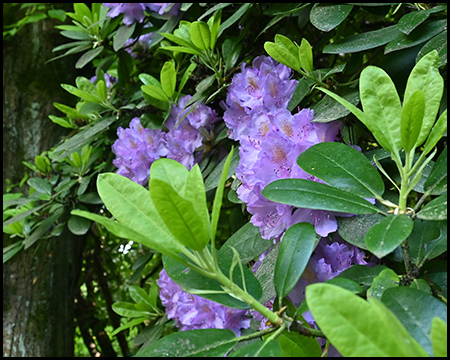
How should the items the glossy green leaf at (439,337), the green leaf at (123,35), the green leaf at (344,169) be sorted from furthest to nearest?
the green leaf at (123,35) → the green leaf at (344,169) → the glossy green leaf at (439,337)

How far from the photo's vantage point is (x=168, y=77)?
1.04m

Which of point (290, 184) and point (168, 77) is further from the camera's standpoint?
point (168, 77)

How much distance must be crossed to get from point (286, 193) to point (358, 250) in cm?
22

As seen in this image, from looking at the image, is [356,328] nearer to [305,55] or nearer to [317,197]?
[317,197]

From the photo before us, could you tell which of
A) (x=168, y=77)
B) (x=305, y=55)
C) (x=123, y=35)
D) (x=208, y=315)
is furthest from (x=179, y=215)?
(x=123, y=35)

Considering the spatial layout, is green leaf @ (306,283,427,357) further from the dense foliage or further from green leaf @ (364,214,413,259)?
green leaf @ (364,214,413,259)

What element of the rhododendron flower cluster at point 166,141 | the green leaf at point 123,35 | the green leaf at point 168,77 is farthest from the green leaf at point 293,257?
the green leaf at point 123,35

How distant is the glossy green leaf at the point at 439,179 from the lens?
0.51 metres

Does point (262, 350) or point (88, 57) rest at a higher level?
point (262, 350)

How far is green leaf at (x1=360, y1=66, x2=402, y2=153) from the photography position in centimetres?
51

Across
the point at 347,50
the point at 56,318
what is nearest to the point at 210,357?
the point at 347,50

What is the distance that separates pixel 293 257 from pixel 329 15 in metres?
0.49

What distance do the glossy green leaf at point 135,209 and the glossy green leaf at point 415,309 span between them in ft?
0.68

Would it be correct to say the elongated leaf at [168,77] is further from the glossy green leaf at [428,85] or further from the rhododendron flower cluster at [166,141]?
the glossy green leaf at [428,85]
